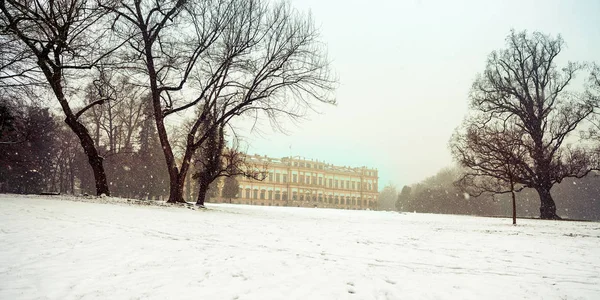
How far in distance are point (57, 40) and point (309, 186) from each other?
7455cm

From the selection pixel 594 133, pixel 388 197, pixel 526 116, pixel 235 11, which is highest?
pixel 235 11

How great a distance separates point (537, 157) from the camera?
2241cm

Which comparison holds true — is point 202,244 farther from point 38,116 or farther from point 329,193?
point 329,193

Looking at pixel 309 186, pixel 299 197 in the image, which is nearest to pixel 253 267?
pixel 299 197

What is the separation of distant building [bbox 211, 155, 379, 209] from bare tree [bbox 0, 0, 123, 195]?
58152mm

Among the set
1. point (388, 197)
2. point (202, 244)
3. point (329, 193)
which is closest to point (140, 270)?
point (202, 244)

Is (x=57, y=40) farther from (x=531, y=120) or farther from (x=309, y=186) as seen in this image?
(x=309, y=186)

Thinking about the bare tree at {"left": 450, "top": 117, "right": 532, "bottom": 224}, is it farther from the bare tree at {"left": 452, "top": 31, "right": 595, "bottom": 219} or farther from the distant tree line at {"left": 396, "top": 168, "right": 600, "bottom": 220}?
the distant tree line at {"left": 396, "top": 168, "right": 600, "bottom": 220}

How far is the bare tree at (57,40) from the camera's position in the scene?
9.38 meters

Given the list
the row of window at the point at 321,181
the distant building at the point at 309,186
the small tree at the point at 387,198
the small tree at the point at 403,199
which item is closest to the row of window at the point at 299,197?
the distant building at the point at 309,186

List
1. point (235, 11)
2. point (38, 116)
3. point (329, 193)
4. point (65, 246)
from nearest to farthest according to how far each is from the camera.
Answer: point (65, 246) → point (235, 11) → point (38, 116) → point (329, 193)

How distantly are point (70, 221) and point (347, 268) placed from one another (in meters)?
5.98

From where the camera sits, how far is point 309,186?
82250 mm

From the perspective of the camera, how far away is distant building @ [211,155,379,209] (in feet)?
253
